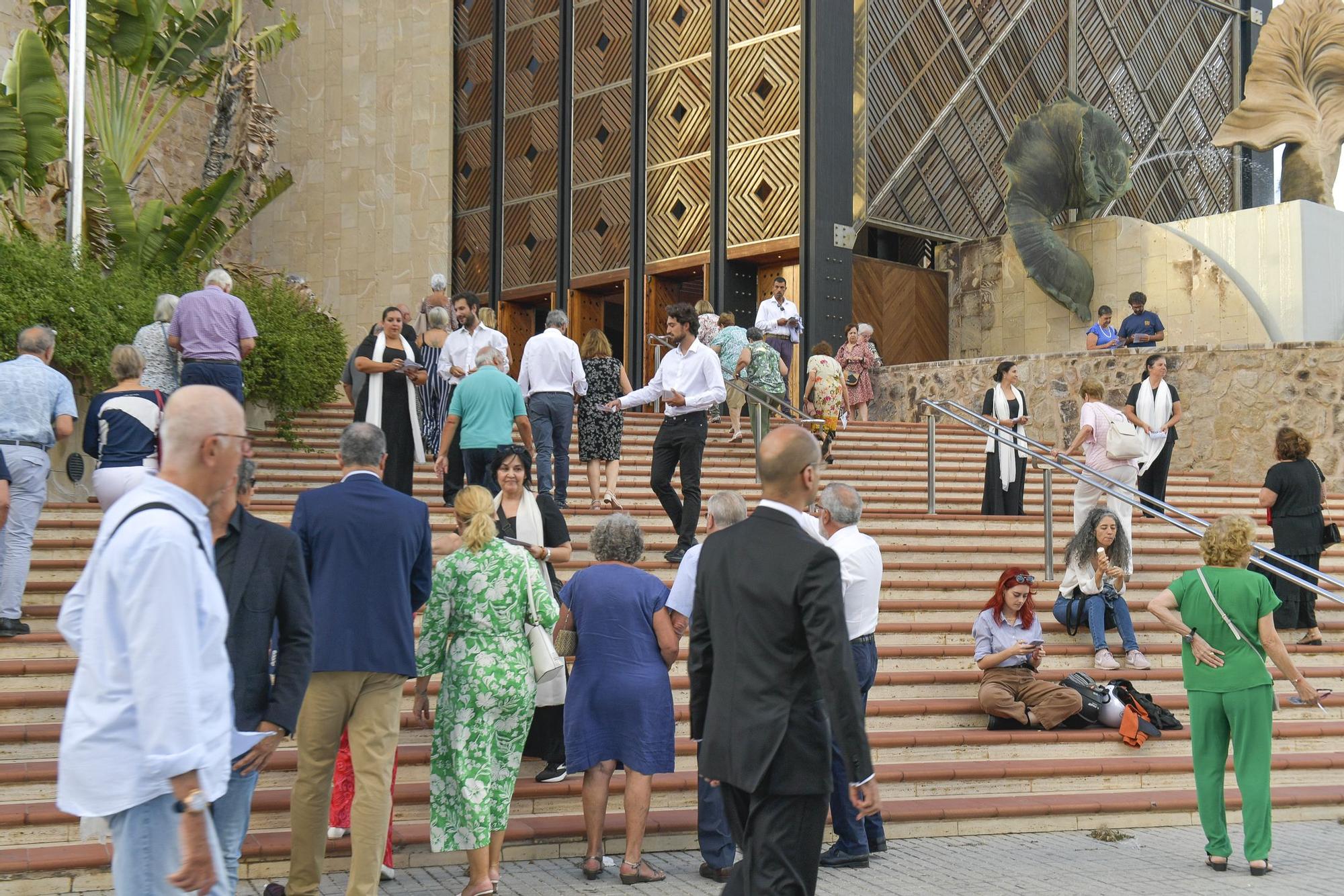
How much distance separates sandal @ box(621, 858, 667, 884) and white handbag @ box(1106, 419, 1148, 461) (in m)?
6.59

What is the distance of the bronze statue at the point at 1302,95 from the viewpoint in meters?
20.3

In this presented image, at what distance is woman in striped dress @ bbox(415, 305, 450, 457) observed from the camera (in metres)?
11.0

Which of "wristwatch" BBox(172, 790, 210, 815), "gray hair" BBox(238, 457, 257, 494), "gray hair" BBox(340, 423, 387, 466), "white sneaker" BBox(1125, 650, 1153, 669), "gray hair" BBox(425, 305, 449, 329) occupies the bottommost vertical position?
"white sneaker" BBox(1125, 650, 1153, 669)

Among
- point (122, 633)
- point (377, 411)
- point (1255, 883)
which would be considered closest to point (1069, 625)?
point (1255, 883)

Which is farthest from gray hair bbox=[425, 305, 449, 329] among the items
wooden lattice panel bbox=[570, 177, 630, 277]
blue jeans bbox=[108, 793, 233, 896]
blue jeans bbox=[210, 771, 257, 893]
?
wooden lattice panel bbox=[570, 177, 630, 277]

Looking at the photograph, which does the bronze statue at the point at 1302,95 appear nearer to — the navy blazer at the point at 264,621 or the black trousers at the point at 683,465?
the black trousers at the point at 683,465

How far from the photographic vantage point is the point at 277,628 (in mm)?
4289

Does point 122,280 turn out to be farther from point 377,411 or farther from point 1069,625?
point 1069,625

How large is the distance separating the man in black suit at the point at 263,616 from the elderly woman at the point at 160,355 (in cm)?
654

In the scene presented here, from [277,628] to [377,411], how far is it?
555cm

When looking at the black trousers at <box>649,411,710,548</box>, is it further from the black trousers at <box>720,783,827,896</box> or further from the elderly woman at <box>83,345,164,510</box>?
the black trousers at <box>720,783,827,896</box>

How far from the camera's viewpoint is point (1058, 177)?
68.4 ft

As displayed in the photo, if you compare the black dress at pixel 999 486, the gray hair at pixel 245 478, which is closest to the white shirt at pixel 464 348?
the black dress at pixel 999 486

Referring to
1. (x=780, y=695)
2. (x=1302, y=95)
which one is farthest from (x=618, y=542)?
(x=1302, y=95)
